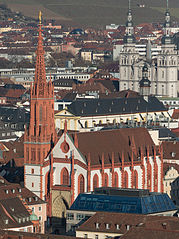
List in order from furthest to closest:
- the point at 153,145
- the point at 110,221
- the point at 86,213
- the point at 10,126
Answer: the point at 10,126 → the point at 153,145 → the point at 86,213 → the point at 110,221

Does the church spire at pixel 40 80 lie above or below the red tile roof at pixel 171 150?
above

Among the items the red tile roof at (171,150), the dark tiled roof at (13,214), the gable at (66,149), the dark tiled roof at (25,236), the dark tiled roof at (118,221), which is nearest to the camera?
the dark tiled roof at (25,236)

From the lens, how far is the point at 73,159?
5551 inches

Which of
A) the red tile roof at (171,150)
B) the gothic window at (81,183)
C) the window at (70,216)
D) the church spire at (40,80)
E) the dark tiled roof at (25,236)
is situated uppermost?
the church spire at (40,80)

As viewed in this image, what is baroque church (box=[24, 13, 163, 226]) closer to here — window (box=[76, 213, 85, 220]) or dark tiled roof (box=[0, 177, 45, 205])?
dark tiled roof (box=[0, 177, 45, 205])

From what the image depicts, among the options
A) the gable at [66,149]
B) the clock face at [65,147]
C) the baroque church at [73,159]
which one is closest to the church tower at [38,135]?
the baroque church at [73,159]

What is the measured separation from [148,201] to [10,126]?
234 feet

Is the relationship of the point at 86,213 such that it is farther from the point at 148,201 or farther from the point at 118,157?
the point at 118,157

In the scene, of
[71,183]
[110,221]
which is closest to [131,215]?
[110,221]

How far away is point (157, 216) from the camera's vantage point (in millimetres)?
116750

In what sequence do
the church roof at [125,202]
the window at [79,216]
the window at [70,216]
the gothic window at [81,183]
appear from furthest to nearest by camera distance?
the gothic window at [81,183] < the window at [70,216] < the window at [79,216] < the church roof at [125,202]

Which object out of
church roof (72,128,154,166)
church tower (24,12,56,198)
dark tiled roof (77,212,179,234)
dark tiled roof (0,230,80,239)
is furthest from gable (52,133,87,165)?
dark tiled roof (0,230,80,239)

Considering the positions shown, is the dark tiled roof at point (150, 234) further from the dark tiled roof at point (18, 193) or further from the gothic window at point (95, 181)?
the gothic window at point (95, 181)

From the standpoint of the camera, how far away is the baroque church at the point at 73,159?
14138cm
